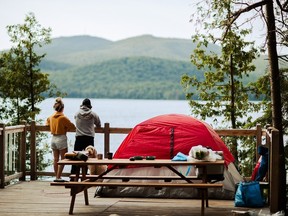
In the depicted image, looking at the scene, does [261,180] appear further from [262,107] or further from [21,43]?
[21,43]

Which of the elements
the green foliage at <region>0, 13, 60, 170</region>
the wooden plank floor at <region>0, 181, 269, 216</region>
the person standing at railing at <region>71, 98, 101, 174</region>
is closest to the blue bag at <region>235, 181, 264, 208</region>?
the wooden plank floor at <region>0, 181, 269, 216</region>

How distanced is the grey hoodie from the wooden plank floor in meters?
1.15

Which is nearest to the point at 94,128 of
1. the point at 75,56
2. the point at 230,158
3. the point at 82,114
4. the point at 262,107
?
the point at 82,114

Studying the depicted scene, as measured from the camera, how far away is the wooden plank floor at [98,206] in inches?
340

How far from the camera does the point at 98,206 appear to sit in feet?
30.1

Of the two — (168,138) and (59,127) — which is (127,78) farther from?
(168,138)

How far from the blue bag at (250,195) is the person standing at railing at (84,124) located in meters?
3.22

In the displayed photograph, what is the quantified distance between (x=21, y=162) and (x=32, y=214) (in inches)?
143

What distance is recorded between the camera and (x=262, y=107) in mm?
17641

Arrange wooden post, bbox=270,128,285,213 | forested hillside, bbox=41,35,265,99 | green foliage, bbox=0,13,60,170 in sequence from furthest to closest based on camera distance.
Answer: forested hillside, bbox=41,35,265,99, green foliage, bbox=0,13,60,170, wooden post, bbox=270,128,285,213

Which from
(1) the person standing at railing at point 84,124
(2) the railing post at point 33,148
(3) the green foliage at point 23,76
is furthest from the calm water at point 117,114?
(1) the person standing at railing at point 84,124

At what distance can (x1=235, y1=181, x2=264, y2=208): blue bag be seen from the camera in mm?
9195

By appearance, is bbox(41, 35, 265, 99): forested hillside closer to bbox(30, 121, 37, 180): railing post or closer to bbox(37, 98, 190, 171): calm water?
Answer: bbox(37, 98, 190, 171): calm water

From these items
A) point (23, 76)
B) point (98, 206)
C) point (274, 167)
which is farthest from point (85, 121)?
point (23, 76)
